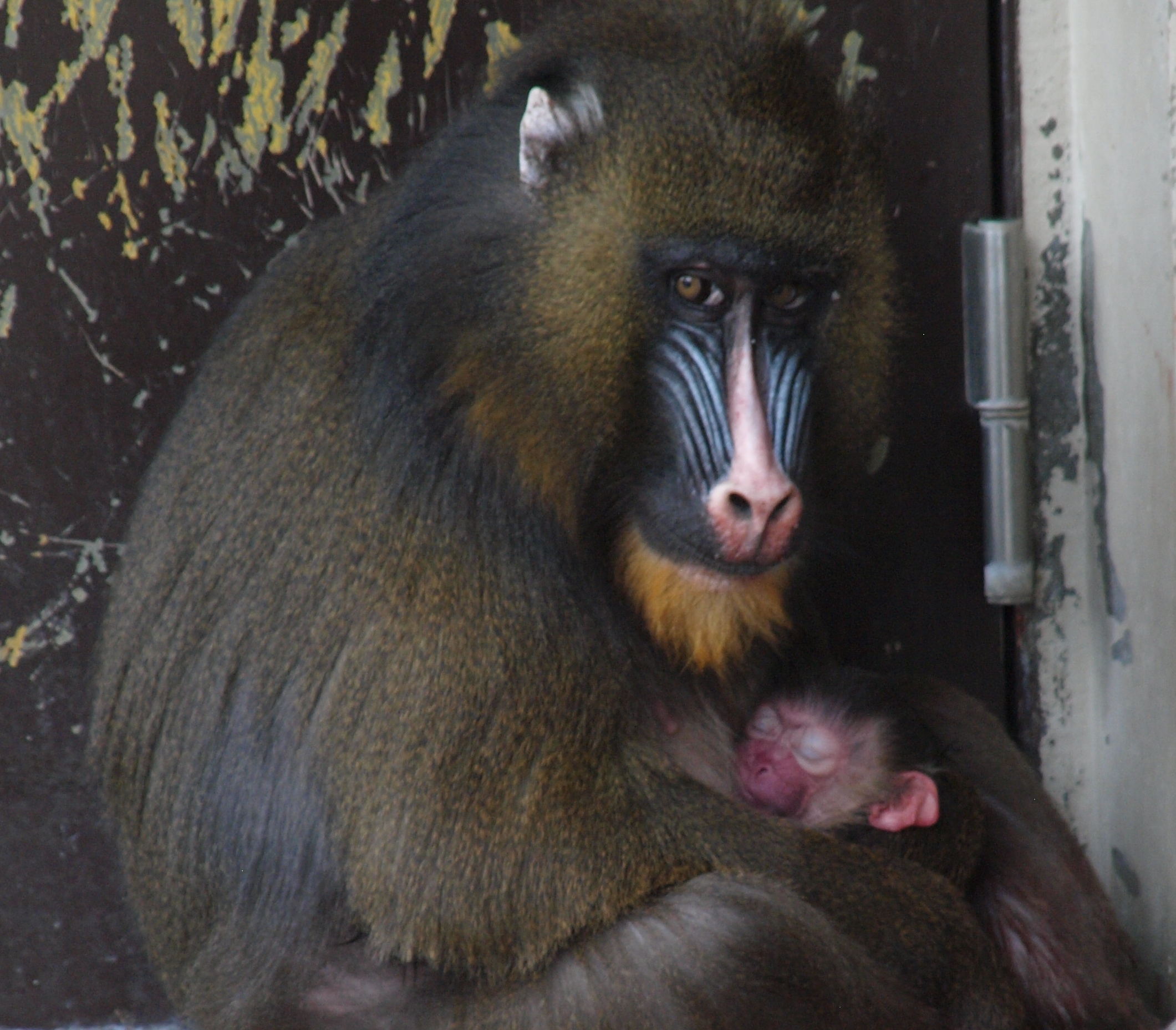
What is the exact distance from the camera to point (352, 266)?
2684 mm

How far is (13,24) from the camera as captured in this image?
3.17 metres

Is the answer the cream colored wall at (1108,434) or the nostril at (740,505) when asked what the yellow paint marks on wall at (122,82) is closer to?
the nostril at (740,505)

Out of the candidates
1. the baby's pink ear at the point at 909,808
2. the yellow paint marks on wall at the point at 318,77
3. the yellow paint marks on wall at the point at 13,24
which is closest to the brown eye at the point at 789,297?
the baby's pink ear at the point at 909,808

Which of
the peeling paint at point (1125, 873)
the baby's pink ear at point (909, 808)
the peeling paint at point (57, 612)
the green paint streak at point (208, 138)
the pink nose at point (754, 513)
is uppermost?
the green paint streak at point (208, 138)

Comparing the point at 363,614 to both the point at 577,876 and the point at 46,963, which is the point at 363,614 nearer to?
the point at 577,876

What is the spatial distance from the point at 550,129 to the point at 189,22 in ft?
3.69

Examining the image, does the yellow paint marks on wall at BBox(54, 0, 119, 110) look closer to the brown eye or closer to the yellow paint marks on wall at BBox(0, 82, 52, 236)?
the yellow paint marks on wall at BBox(0, 82, 52, 236)

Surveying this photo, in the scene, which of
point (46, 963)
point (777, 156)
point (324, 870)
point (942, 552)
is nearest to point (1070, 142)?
point (942, 552)

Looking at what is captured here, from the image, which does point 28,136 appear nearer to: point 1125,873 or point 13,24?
point 13,24

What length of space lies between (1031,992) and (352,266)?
1724 mm

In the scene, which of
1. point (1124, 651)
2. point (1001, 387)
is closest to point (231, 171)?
point (1001, 387)

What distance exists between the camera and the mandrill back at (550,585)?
7.81 ft

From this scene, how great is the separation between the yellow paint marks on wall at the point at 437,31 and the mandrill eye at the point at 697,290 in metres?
1.09

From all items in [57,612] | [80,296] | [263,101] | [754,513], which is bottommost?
[57,612]
